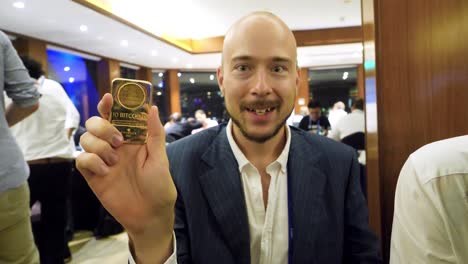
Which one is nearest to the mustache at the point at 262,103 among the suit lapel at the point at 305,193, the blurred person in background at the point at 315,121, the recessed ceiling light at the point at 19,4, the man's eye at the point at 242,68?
the man's eye at the point at 242,68

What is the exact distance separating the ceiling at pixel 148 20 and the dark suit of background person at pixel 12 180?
2.79 metres

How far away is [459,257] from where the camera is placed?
79cm

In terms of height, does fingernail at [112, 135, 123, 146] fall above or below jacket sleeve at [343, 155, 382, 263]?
above

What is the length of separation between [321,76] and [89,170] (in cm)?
1042

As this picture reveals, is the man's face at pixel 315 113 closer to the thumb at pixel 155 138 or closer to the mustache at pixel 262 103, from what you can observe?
the mustache at pixel 262 103

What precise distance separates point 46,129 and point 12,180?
151cm

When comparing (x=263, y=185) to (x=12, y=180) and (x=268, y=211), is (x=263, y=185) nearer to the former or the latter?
(x=268, y=211)

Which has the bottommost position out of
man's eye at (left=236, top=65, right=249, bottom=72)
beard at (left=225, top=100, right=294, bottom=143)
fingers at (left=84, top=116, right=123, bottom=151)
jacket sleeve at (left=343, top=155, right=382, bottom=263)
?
jacket sleeve at (left=343, top=155, right=382, bottom=263)

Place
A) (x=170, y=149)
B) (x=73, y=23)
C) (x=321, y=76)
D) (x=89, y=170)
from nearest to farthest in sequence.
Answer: (x=89, y=170)
(x=170, y=149)
(x=73, y=23)
(x=321, y=76)

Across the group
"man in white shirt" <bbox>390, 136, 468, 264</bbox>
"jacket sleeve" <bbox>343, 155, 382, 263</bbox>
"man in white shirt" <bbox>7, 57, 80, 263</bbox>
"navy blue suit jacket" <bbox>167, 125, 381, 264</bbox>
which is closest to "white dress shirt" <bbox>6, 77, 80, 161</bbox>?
"man in white shirt" <bbox>7, 57, 80, 263</bbox>

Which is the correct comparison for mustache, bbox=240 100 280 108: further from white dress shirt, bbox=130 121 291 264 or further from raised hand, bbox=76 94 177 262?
raised hand, bbox=76 94 177 262

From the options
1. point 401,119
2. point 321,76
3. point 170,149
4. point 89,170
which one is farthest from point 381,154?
point 321,76

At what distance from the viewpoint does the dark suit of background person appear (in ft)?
4.00

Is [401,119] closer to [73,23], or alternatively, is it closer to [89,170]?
[89,170]
